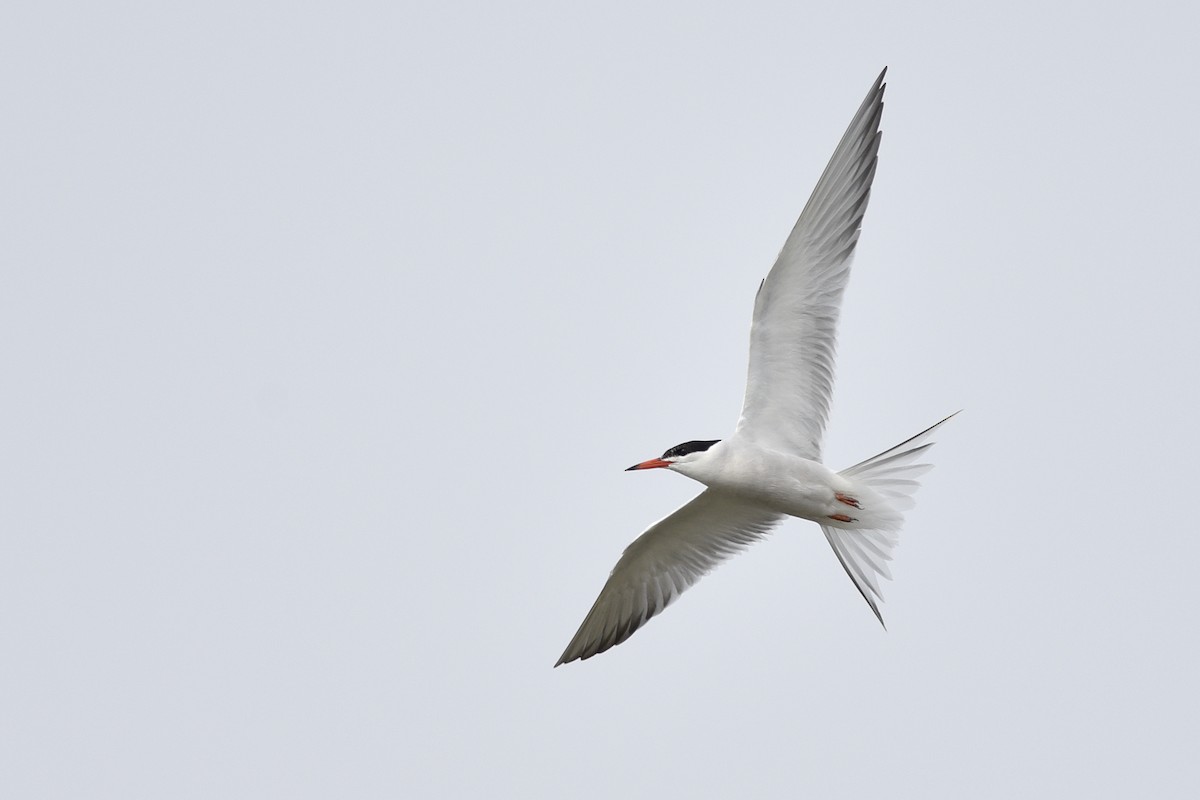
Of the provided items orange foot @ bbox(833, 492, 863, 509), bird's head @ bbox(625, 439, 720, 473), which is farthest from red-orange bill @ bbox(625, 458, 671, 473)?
orange foot @ bbox(833, 492, 863, 509)

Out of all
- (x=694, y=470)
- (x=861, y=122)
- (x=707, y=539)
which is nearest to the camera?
(x=861, y=122)

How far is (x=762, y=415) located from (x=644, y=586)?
1.81 metres

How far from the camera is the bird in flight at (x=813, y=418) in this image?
798 cm

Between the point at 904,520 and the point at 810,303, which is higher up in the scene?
the point at 810,303

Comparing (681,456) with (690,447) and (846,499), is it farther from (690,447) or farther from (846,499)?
(846,499)

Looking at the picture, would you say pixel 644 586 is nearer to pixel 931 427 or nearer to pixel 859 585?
pixel 859 585

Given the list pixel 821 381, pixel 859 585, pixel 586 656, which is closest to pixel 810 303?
A: pixel 821 381

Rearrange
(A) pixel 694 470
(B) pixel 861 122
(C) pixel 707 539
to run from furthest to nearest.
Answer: (C) pixel 707 539 → (A) pixel 694 470 → (B) pixel 861 122

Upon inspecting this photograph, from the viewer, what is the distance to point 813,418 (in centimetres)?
855

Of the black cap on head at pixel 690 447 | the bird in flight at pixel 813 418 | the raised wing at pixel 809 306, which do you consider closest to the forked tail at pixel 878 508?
the bird in flight at pixel 813 418

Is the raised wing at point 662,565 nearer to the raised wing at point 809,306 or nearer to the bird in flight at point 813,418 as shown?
the bird in flight at point 813,418

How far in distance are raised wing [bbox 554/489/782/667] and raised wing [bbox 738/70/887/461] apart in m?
0.94

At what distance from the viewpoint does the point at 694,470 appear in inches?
330

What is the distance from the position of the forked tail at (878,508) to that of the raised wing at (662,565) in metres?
0.96
